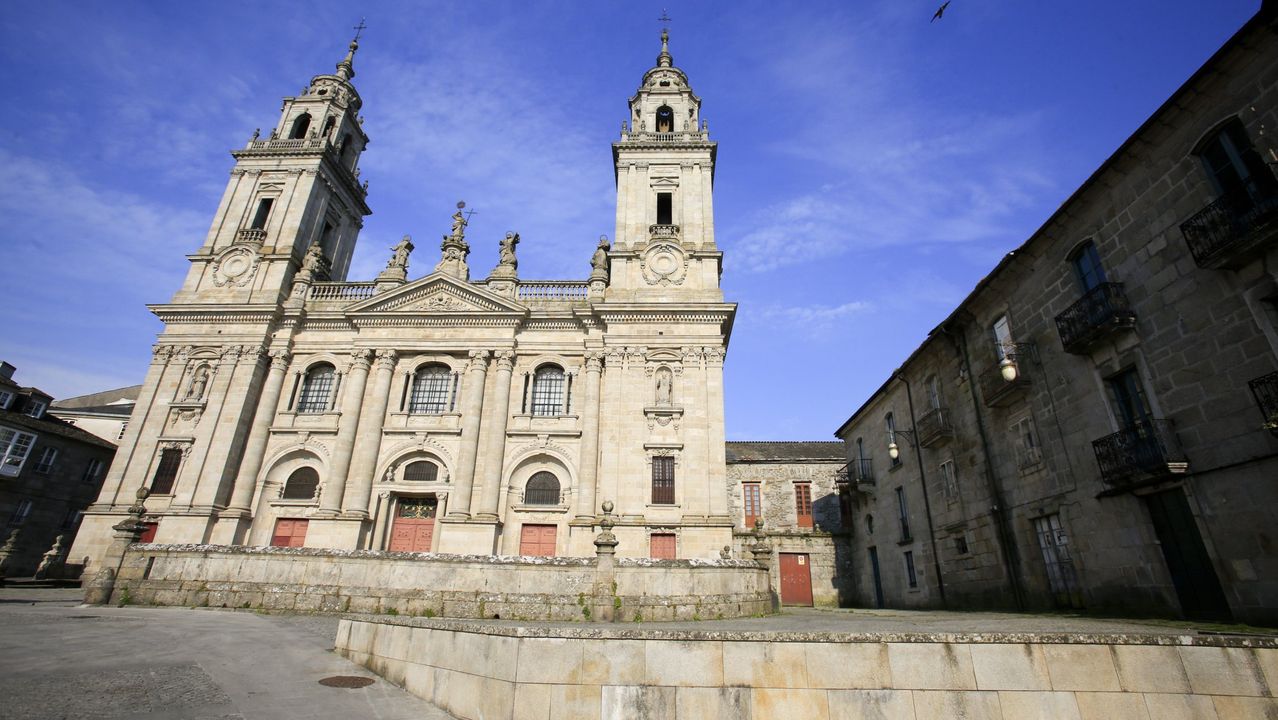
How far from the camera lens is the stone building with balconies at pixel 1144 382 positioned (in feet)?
32.1

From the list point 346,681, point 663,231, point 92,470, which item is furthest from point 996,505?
point 92,470

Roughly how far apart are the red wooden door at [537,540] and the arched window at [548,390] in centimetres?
504

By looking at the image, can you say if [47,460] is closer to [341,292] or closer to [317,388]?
[317,388]

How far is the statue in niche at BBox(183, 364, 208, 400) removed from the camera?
2633 centimetres

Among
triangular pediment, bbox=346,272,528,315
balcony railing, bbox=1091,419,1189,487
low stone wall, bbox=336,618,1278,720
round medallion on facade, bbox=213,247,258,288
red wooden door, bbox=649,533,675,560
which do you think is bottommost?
low stone wall, bbox=336,618,1278,720

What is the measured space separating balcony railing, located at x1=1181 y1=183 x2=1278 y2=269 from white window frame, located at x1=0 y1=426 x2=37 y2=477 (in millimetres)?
45091

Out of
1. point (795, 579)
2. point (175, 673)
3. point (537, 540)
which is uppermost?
point (537, 540)

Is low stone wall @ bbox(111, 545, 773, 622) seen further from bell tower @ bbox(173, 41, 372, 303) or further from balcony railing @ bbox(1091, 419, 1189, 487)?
bell tower @ bbox(173, 41, 372, 303)

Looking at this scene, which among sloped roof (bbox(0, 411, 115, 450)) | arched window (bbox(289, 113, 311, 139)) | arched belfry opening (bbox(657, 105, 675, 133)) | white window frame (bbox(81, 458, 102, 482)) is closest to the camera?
sloped roof (bbox(0, 411, 115, 450))

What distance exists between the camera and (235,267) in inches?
1144

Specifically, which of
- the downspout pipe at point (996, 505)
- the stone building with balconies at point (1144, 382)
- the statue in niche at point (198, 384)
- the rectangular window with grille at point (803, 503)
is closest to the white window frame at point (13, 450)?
the statue in niche at point (198, 384)

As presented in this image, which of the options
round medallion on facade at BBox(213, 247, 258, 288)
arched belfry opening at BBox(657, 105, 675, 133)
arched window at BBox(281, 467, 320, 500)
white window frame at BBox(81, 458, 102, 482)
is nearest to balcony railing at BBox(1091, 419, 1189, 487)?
arched belfry opening at BBox(657, 105, 675, 133)

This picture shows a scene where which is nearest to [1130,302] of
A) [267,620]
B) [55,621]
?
[267,620]

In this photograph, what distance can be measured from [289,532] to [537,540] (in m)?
10.7
